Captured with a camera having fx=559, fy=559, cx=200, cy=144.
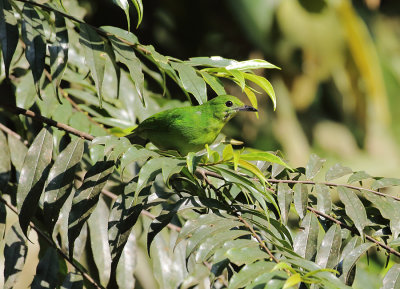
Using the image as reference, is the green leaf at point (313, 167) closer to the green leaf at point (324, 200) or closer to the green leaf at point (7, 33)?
the green leaf at point (324, 200)

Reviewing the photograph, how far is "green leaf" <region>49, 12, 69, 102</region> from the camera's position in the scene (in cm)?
210

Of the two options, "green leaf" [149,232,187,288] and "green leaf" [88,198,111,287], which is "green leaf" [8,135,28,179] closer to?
"green leaf" [88,198,111,287]

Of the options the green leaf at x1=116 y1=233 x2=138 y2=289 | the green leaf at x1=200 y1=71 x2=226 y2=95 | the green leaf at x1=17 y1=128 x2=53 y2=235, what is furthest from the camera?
the green leaf at x1=116 y1=233 x2=138 y2=289

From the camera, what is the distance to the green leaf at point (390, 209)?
2.10 metres

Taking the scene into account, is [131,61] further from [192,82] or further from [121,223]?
[121,223]

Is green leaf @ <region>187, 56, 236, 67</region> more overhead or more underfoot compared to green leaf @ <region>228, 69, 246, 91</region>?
more overhead

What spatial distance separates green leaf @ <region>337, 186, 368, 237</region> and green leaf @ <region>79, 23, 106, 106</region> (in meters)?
1.02

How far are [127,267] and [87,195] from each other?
2.50ft

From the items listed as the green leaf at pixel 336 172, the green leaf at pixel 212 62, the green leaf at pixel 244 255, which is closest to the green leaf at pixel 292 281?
the green leaf at pixel 244 255

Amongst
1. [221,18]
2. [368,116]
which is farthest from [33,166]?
[368,116]

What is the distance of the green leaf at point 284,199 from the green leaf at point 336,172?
0.84 feet

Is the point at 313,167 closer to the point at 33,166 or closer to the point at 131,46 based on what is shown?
the point at 131,46

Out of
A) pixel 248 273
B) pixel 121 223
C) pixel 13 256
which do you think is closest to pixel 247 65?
pixel 121 223

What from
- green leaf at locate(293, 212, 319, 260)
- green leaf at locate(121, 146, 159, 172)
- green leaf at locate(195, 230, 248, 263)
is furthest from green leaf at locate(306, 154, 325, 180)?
green leaf at locate(121, 146, 159, 172)
